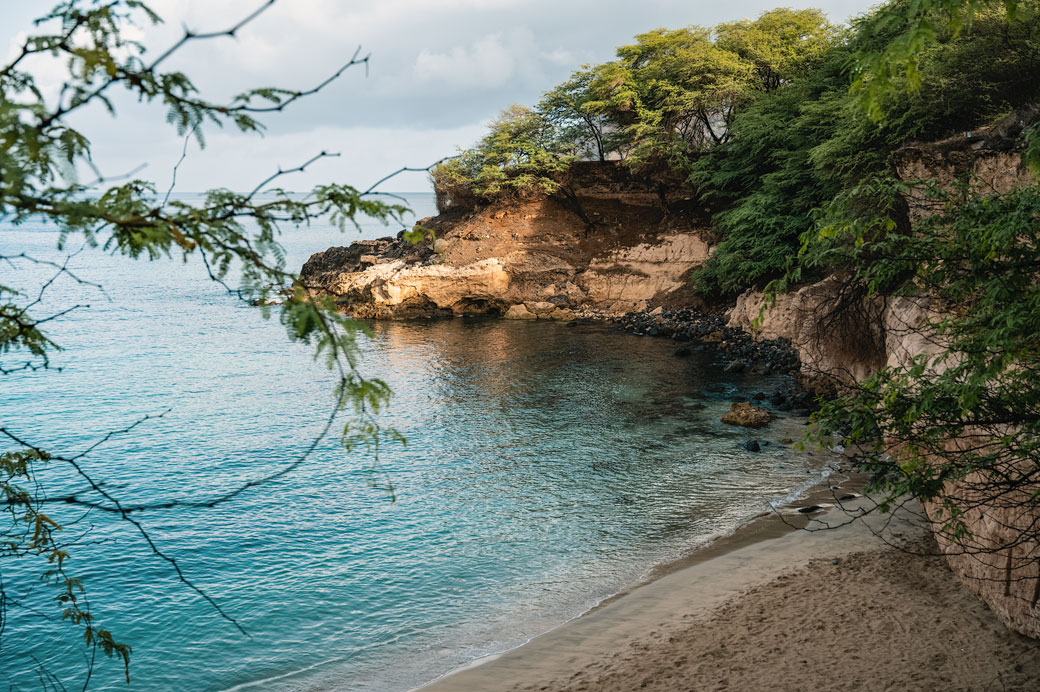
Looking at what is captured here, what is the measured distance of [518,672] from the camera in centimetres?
1020

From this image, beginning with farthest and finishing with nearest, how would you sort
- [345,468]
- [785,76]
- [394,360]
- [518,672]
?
1. [785,76]
2. [394,360]
3. [345,468]
4. [518,672]

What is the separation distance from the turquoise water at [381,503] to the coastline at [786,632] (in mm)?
873

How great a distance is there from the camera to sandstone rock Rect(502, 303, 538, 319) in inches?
1587

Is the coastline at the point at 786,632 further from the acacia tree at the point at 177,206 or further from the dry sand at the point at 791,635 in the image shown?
→ the acacia tree at the point at 177,206

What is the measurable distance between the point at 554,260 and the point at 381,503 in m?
26.9

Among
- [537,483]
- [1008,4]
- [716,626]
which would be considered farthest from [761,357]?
[1008,4]

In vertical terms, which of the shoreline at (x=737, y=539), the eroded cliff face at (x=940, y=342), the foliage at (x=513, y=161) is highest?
the foliage at (x=513, y=161)

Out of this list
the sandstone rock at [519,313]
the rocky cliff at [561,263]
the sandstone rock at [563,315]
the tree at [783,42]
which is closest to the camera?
the tree at [783,42]

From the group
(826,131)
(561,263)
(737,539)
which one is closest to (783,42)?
(826,131)

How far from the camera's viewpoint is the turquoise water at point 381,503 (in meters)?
11.5

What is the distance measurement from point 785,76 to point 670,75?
696 centimetres

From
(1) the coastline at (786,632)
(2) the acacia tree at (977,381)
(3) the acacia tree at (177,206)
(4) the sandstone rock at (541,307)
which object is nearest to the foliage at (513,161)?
(4) the sandstone rock at (541,307)

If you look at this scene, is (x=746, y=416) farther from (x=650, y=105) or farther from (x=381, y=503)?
(x=650, y=105)

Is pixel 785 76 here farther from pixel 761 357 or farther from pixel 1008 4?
pixel 1008 4
